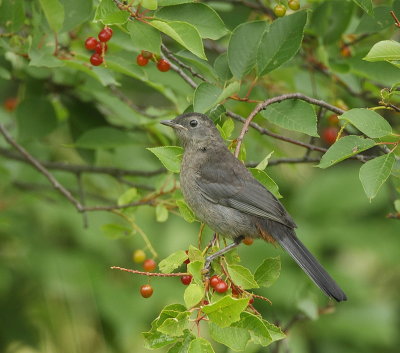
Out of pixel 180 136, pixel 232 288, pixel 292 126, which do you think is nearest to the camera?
pixel 232 288

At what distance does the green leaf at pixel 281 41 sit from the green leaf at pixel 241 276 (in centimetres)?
117

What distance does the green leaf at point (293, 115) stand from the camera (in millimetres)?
3594

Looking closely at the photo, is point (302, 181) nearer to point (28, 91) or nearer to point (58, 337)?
point (58, 337)

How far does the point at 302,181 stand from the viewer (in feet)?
29.2

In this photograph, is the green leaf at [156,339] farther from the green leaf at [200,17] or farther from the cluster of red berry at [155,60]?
the cluster of red berry at [155,60]

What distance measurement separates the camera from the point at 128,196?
4.45 meters

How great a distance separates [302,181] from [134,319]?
9.82ft

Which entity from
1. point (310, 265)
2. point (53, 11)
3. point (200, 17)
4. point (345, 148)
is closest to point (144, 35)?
point (200, 17)

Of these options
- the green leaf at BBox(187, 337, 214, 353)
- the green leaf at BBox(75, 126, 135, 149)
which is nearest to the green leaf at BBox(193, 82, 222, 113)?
the green leaf at BBox(187, 337, 214, 353)

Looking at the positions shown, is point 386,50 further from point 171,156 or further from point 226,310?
point 226,310

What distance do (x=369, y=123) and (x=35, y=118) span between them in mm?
2577

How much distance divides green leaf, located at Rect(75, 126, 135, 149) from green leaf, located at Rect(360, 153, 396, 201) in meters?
2.10

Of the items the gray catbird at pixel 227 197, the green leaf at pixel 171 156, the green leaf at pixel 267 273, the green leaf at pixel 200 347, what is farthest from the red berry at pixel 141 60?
the green leaf at pixel 200 347

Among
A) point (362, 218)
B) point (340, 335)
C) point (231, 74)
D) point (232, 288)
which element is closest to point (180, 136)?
point (231, 74)
